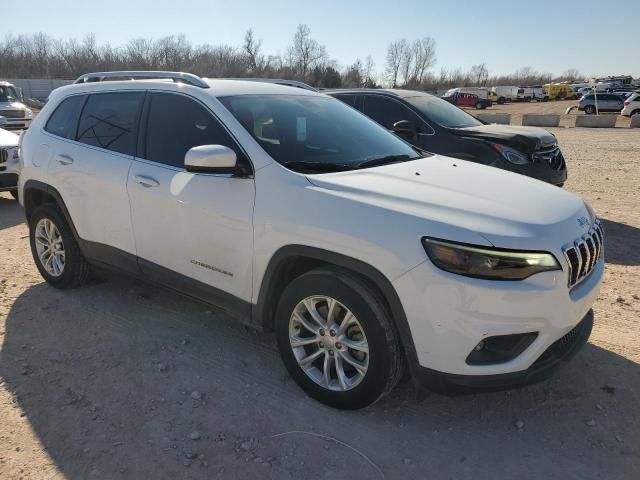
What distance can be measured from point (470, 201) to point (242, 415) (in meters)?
1.72

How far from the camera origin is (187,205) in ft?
11.0

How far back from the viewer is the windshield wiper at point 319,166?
311cm

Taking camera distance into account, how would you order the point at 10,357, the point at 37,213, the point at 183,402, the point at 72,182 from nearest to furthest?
1. the point at 183,402
2. the point at 10,357
3. the point at 72,182
4. the point at 37,213

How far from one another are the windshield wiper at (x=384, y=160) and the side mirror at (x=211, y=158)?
81cm

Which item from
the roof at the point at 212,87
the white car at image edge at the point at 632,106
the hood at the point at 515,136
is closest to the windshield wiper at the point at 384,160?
the roof at the point at 212,87

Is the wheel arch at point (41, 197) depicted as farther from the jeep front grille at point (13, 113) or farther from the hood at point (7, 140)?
the jeep front grille at point (13, 113)

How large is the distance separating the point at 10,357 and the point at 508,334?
322 centimetres

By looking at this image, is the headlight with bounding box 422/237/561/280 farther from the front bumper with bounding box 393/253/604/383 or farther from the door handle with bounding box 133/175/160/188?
the door handle with bounding box 133/175/160/188

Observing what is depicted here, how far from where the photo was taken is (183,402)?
3.07 metres

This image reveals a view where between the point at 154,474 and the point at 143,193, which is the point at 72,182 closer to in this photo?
the point at 143,193

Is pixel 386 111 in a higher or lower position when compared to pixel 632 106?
higher

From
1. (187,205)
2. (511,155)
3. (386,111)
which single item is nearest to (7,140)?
(386,111)

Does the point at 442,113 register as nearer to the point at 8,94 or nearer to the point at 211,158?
the point at 211,158

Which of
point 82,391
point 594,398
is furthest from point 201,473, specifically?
point 594,398
